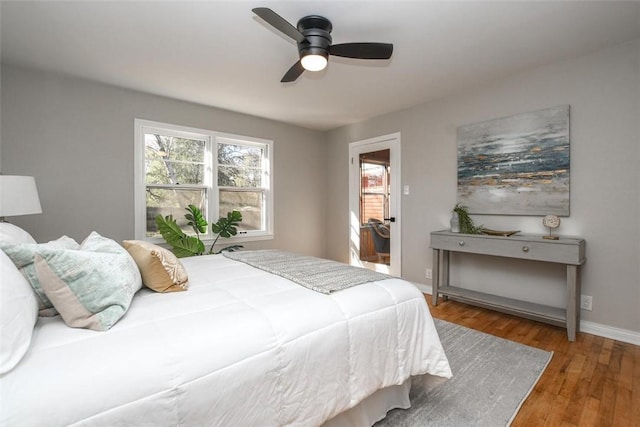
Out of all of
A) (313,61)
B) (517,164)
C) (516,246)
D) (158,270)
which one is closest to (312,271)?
(158,270)

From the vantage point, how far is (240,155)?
429 cm

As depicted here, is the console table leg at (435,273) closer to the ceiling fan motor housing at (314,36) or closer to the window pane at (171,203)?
the ceiling fan motor housing at (314,36)

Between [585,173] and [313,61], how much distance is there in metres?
2.57

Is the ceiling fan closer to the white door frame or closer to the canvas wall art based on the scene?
the canvas wall art

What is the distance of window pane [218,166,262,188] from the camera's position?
410cm

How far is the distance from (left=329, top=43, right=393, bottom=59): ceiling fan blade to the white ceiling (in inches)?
9.2

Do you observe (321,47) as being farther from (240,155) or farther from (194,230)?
(194,230)

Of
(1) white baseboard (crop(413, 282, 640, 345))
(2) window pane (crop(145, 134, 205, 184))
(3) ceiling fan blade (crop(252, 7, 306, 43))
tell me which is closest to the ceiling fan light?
(3) ceiling fan blade (crop(252, 7, 306, 43))

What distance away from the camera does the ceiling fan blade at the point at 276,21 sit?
166cm

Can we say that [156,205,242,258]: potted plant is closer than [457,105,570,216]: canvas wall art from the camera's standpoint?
No

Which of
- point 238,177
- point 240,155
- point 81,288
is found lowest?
point 81,288

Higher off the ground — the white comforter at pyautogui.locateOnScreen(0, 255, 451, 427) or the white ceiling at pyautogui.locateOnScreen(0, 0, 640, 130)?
the white ceiling at pyautogui.locateOnScreen(0, 0, 640, 130)

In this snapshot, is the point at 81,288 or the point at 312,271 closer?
the point at 81,288

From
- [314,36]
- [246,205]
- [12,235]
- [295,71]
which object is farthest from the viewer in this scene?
[246,205]
